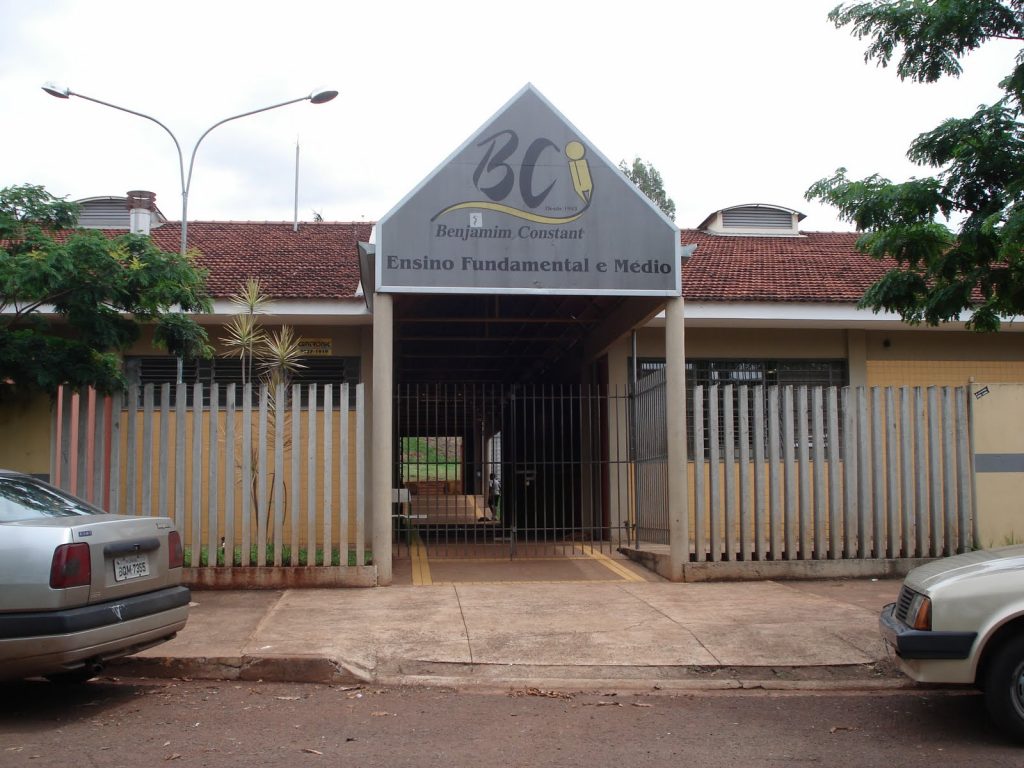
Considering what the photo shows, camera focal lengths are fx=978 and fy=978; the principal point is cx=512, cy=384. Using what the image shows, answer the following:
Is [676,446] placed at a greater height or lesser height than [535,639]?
greater

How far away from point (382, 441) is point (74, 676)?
4.62 metres

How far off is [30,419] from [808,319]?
10982 mm

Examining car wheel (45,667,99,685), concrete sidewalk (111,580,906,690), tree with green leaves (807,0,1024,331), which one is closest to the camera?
car wheel (45,667,99,685)

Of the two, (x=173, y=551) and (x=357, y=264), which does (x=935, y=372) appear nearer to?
(x=357, y=264)

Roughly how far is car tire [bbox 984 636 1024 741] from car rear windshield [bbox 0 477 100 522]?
19.0 ft

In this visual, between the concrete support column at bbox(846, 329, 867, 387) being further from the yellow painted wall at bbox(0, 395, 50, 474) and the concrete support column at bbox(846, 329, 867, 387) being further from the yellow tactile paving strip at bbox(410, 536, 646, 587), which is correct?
the yellow painted wall at bbox(0, 395, 50, 474)

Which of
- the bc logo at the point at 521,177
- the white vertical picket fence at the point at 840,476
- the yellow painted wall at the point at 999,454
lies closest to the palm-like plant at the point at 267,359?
the bc logo at the point at 521,177

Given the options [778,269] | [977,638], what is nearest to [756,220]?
[778,269]

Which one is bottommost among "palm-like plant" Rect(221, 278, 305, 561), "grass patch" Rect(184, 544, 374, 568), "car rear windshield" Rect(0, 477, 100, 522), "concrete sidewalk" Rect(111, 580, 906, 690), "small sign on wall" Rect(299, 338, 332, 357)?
"concrete sidewalk" Rect(111, 580, 906, 690)

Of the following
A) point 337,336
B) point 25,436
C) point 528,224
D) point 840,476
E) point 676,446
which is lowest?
point 840,476

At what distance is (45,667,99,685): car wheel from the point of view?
19.6 feet

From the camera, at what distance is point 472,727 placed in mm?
5938

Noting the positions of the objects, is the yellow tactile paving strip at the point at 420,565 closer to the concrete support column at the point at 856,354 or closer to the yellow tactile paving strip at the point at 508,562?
the yellow tactile paving strip at the point at 508,562

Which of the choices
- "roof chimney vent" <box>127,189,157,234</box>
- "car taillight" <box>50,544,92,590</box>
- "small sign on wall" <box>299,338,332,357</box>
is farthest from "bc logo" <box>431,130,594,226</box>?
"roof chimney vent" <box>127,189,157,234</box>
